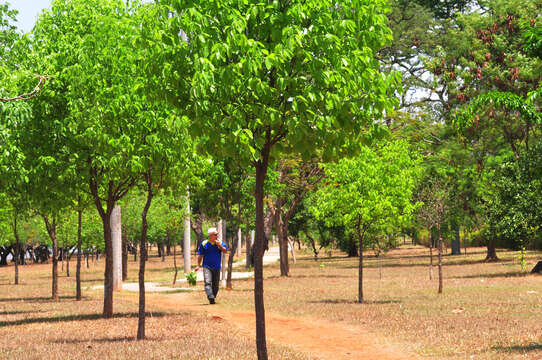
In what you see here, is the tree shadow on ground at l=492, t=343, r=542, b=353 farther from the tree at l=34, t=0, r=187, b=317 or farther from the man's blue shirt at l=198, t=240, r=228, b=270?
the man's blue shirt at l=198, t=240, r=228, b=270

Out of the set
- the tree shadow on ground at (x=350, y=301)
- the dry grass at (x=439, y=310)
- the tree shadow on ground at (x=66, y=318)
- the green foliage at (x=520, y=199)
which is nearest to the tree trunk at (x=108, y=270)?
the tree shadow on ground at (x=66, y=318)

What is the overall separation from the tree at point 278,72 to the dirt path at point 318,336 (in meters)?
3.65

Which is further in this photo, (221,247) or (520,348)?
(221,247)

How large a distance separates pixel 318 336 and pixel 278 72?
294 inches

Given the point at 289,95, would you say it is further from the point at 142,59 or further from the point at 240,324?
the point at 240,324

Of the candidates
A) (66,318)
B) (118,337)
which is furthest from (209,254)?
(118,337)

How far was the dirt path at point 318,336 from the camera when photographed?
1116 centimetres

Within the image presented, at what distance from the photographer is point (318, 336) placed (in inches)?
531

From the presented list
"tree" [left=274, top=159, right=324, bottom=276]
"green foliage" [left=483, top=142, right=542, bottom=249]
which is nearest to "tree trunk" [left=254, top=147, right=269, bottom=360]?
"green foliage" [left=483, top=142, right=542, bottom=249]

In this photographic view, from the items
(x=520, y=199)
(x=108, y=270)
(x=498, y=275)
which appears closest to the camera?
(x=108, y=270)

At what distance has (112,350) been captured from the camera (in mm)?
10766

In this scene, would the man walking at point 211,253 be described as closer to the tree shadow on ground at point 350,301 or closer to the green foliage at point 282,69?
the tree shadow on ground at point 350,301

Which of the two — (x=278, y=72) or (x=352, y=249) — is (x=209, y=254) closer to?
(x=278, y=72)

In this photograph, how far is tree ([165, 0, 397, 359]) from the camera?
7.19 metres
